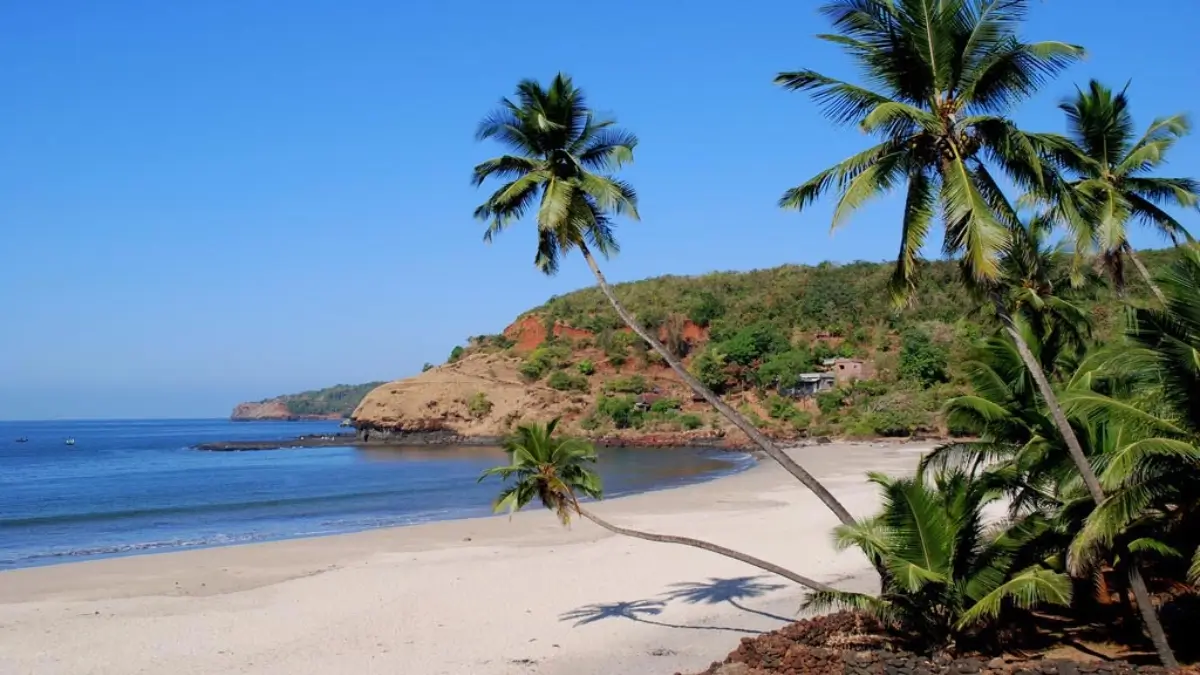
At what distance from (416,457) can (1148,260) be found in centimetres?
5517

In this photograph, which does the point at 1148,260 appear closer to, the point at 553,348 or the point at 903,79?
→ the point at 553,348

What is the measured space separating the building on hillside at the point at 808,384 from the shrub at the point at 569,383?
1714 cm

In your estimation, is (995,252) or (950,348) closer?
(995,252)

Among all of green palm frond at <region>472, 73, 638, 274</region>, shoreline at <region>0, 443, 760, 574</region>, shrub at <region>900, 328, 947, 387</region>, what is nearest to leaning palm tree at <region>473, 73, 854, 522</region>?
green palm frond at <region>472, 73, 638, 274</region>

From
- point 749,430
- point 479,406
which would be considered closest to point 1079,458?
point 749,430

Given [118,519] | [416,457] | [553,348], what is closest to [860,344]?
[553,348]

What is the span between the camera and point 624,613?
45.9ft

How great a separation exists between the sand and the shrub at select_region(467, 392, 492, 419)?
52.7 metres

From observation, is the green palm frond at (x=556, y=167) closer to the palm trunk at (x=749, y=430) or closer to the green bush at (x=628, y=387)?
the palm trunk at (x=749, y=430)

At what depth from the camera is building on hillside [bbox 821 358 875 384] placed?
214 feet

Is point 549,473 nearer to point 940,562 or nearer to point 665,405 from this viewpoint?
point 940,562

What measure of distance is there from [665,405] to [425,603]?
5745cm

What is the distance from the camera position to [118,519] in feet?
105

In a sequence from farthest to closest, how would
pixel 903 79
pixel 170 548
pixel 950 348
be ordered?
pixel 950 348 < pixel 170 548 < pixel 903 79
